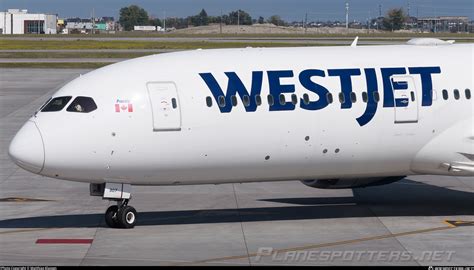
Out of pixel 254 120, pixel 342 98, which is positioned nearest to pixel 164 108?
pixel 254 120

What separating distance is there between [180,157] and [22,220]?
14.1ft

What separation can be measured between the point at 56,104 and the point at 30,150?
4.34ft

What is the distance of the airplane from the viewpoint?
2220 centimetres

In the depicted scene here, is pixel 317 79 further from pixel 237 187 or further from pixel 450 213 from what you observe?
pixel 237 187

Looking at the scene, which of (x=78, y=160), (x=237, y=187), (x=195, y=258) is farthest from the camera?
(x=237, y=187)

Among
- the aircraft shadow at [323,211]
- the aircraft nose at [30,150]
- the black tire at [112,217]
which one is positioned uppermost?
the aircraft nose at [30,150]

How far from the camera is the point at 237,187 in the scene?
30.0m

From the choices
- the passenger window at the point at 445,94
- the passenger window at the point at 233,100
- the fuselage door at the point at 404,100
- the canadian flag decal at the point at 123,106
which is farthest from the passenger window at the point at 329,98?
the canadian flag decal at the point at 123,106

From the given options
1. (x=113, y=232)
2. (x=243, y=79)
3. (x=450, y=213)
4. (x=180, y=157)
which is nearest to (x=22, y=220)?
(x=113, y=232)

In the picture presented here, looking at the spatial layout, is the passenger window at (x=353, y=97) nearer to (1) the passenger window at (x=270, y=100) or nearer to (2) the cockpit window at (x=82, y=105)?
(1) the passenger window at (x=270, y=100)

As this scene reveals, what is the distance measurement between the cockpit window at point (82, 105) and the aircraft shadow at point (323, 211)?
9.38 feet

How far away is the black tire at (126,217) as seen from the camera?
2302cm

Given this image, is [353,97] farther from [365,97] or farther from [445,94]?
[445,94]

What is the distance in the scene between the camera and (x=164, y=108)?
22.6 m
